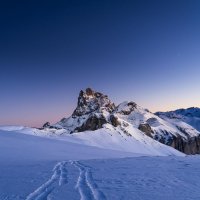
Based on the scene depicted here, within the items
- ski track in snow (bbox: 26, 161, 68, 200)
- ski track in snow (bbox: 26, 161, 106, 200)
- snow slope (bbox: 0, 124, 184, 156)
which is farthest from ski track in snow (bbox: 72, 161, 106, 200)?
snow slope (bbox: 0, 124, 184, 156)

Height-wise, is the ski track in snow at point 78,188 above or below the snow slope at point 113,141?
below

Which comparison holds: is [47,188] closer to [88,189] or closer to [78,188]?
[78,188]

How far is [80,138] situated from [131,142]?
125 feet

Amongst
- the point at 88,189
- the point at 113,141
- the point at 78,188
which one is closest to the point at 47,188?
the point at 78,188

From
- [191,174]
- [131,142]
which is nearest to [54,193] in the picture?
[191,174]

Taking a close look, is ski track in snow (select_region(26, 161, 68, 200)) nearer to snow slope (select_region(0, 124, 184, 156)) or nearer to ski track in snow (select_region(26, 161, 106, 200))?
ski track in snow (select_region(26, 161, 106, 200))

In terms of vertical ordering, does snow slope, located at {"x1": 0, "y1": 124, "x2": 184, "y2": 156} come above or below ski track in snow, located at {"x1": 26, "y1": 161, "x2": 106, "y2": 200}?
above

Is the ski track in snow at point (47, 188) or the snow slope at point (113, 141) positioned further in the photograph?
the snow slope at point (113, 141)

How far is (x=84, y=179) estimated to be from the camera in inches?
638

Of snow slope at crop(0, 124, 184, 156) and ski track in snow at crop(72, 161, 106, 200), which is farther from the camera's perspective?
snow slope at crop(0, 124, 184, 156)

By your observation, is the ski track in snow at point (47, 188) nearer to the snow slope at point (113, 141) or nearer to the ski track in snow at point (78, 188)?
the ski track in snow at point (78, 188)

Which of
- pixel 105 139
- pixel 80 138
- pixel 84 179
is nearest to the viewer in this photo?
pixel 84 179

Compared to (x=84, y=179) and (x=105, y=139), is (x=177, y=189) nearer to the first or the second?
(x=84, y=179)

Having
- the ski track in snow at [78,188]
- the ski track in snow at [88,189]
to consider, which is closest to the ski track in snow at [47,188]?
the ski track in snow at [78,188]
